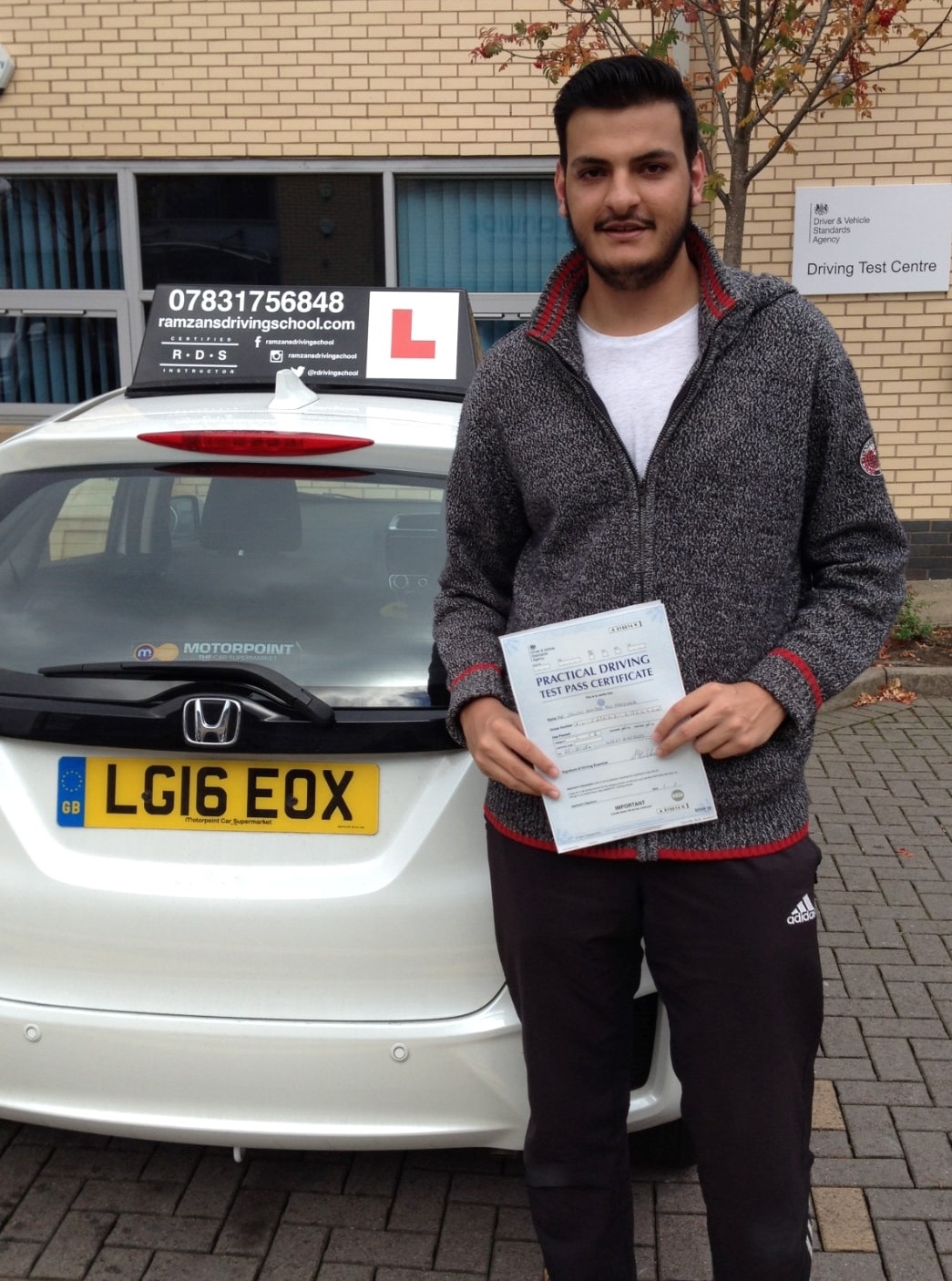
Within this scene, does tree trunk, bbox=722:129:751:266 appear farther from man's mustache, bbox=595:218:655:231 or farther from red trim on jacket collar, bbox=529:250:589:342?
man's mustache, bbox=595:218:655:231

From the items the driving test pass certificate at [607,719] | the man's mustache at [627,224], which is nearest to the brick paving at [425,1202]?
the driving test pass certificate at [607,719]

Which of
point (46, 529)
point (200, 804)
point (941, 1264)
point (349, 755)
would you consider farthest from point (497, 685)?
point (941, 1264)

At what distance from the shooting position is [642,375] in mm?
2010

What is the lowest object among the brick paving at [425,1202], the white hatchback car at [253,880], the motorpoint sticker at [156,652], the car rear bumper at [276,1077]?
the brick paving at [425,1202]

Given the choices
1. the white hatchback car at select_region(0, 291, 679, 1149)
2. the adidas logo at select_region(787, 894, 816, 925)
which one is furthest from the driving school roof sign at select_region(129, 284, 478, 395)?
the adidas logo at select_region(787, 894, 816, 925)

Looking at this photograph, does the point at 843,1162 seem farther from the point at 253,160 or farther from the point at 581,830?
the point at 253,160

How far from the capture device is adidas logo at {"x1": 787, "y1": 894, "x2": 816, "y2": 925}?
199 cm

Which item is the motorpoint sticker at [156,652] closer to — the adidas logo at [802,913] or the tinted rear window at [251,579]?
the tinted rear window at [251,579]

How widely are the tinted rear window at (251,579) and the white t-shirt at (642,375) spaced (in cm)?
57

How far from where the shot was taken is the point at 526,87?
8.25 meters

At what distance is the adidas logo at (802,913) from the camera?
6.53 feet

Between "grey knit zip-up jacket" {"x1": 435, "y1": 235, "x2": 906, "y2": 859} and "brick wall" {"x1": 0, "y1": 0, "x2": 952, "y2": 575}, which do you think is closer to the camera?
"grey knit zip-up jacket" {"x1": 435, "y1": 235, "x2": 906, "y2": 859}

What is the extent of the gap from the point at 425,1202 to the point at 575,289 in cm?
185

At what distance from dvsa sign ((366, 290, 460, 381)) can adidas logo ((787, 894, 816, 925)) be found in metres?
1.69
